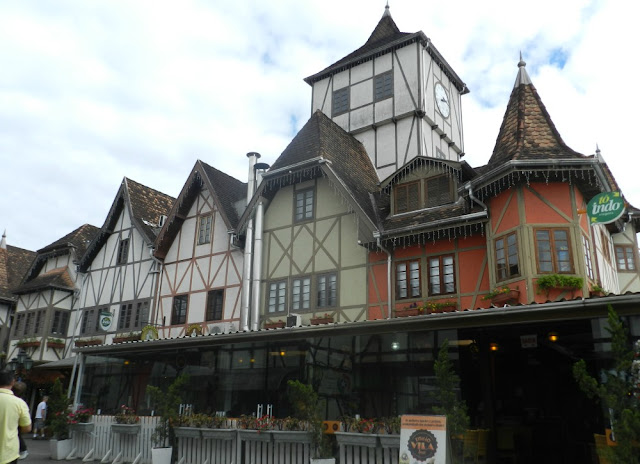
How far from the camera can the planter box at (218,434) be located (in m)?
13.3

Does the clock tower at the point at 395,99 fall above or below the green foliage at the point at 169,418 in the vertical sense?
above

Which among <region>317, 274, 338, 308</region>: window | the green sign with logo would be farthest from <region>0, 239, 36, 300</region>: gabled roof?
the green sign with logo

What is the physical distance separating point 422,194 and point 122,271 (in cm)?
1560

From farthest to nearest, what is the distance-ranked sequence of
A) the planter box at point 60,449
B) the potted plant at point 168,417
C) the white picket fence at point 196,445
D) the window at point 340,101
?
the window at point 340,101 → the planter box at point 60,449 → the potted plant at point 168,417 → the white picket fence at point 196,445

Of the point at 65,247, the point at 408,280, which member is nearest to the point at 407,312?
the point at 408,280

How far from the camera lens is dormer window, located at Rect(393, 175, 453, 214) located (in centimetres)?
1870

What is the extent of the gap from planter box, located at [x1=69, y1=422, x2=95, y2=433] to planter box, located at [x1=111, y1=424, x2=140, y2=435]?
1.17m

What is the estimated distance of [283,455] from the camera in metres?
12.5

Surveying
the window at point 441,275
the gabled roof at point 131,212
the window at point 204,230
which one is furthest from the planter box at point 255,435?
the gabled roof at point 131,212

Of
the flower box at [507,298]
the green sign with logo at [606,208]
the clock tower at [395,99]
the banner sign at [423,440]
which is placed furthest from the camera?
the clock tower at [395,99]

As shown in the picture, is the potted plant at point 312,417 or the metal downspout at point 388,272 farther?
the metal downspout at point 388,272

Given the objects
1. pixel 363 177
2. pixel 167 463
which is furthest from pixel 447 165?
pixel 167 463

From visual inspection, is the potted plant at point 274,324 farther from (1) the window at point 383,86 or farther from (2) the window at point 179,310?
Result: (1) the window at point 383,86

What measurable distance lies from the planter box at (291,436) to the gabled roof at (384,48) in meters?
18.2
